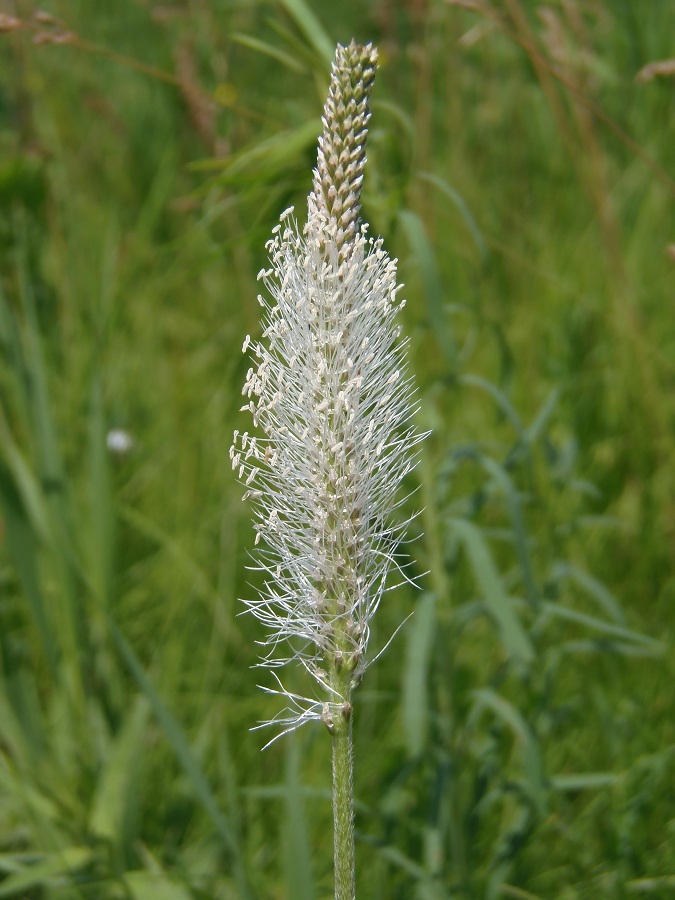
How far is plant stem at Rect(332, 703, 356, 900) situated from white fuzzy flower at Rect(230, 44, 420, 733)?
24 mm

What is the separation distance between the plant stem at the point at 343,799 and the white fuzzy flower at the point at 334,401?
0.02 meters

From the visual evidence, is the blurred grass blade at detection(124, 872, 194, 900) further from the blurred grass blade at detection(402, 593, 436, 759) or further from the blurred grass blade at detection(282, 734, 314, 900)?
the blurred grass blade at detection(402, 593, 436, 759)

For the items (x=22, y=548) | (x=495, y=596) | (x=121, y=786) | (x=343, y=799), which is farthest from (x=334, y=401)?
(x=121, y=786)

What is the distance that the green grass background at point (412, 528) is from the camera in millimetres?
2049

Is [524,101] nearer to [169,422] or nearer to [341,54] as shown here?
[169,422]

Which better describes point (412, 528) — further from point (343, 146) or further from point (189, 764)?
point (343, 146)

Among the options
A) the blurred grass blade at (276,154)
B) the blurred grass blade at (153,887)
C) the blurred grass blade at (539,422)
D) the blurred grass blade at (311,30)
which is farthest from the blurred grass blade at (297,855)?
the blurred grass blade at (311,30)

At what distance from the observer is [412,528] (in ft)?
7.40

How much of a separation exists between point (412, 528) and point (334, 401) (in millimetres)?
1071

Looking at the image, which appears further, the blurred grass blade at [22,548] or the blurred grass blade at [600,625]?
the blurred grass blade at [22,548]

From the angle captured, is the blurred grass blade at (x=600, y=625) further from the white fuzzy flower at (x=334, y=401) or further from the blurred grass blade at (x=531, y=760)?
the white fuzzy flower at (x=334, y=401)

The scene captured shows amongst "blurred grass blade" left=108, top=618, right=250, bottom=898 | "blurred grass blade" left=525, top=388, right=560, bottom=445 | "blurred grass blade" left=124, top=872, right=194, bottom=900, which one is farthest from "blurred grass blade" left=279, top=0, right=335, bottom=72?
"blurred grass blade" left=124, top=872, right=194, bottom=900

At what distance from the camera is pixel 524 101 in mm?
5102

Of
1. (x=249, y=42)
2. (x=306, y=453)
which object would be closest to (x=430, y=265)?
(x=249, y=42)
